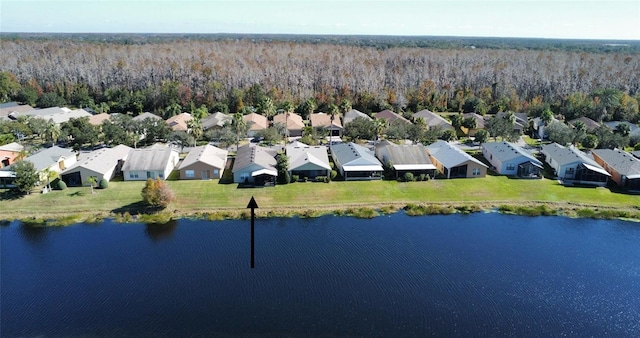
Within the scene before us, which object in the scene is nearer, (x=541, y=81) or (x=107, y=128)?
(x=107, y=128)

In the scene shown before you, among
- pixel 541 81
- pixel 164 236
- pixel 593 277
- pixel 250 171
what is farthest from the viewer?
pixel 541 81

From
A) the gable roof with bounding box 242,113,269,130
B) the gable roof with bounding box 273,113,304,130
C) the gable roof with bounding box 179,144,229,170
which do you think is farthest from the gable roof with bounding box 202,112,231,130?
the gable roof with bounding box 179,144,229,170

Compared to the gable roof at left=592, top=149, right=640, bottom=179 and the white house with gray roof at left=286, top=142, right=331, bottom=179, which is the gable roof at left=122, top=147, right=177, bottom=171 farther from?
the gable roof at left=592, top=149, right=640, bottom=179

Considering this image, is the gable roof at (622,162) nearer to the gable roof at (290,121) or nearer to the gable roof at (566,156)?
the gable roof at (566,156)

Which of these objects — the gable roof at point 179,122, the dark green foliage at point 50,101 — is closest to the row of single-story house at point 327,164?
the gable roof at point 179,122

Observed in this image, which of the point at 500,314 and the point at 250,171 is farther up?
the point at 250,171

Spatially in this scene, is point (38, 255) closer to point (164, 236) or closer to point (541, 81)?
point (164, 236)

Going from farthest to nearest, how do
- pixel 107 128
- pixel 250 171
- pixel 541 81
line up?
1. pixel 541 81
2. pixel 107 128
3. pixel 250 171

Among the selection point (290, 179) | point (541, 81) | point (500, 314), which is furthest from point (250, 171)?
point (541, 81)
